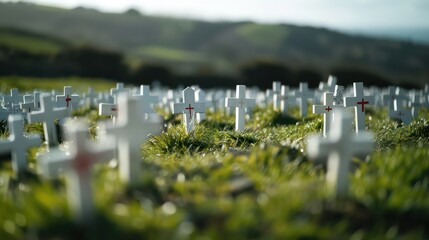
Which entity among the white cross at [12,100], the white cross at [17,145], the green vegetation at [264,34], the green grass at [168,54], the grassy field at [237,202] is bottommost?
the grassy field at [237,202]

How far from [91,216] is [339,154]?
95.2 inches

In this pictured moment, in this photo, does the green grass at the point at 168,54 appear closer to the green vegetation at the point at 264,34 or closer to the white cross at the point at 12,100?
the green vegetation at the point at 264,34

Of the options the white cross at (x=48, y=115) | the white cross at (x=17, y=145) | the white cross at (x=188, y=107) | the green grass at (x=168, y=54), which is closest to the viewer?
the white cross at (x=17, y=145)

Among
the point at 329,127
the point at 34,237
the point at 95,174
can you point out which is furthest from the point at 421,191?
the point at 329,127

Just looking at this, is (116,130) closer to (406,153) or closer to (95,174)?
(95,174)

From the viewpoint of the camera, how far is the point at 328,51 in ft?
214

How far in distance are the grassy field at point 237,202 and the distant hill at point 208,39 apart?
164 feet

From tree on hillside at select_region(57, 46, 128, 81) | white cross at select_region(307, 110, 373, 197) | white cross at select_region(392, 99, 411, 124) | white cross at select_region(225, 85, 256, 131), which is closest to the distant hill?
tree on hillside at select_region(57, 46, 128, 81)

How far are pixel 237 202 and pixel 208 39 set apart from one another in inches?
2689

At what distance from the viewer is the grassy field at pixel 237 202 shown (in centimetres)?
403

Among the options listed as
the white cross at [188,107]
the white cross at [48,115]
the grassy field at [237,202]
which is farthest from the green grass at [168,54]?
the grassy field at [237,202]

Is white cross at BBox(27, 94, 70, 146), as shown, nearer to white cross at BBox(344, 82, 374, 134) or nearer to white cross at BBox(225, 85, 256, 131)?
white cross at BBox(225, 85, 256, 131)

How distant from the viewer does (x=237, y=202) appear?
174 inches

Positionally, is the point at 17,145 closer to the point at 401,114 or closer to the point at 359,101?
the point at 359,101
